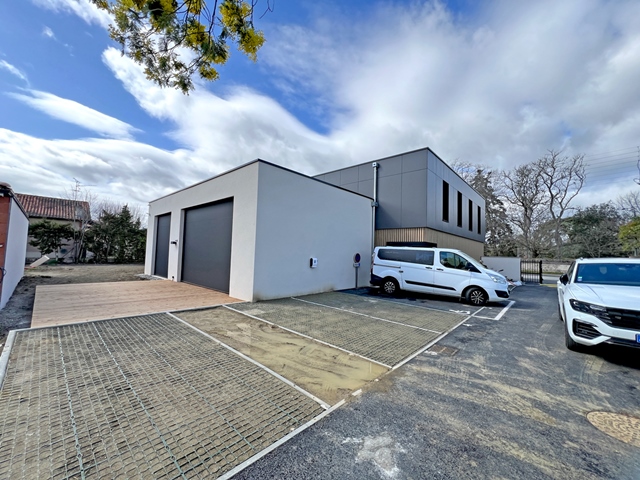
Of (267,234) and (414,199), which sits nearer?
(267,234)

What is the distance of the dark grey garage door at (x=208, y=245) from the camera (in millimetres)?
8281

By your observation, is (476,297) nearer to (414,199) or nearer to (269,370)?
(414,199)

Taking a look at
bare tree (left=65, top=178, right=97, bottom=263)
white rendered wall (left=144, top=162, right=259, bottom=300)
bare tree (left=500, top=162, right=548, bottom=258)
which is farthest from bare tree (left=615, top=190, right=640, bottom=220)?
bare tree (left=65, top=178, right=97, bottom=263)

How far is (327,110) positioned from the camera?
929 centimetres

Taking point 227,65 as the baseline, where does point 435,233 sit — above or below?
below

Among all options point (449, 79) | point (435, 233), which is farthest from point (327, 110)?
point (435, 233)

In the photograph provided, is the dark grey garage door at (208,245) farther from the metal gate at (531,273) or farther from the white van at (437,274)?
the metal gate at (531,273)

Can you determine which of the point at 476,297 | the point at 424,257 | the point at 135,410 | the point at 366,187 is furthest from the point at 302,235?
the point at 135,410

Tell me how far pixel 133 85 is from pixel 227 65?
1.63m

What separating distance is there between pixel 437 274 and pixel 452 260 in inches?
25.1

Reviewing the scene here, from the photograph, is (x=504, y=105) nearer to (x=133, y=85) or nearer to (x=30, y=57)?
(x=133, y=85)

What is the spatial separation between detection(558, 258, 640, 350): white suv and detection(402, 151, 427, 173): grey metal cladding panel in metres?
7.20

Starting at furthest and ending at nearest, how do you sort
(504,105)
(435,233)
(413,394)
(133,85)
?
(435,233) < (504,105) < (133,85) < (413,394)

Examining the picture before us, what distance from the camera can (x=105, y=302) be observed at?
6141 mm
